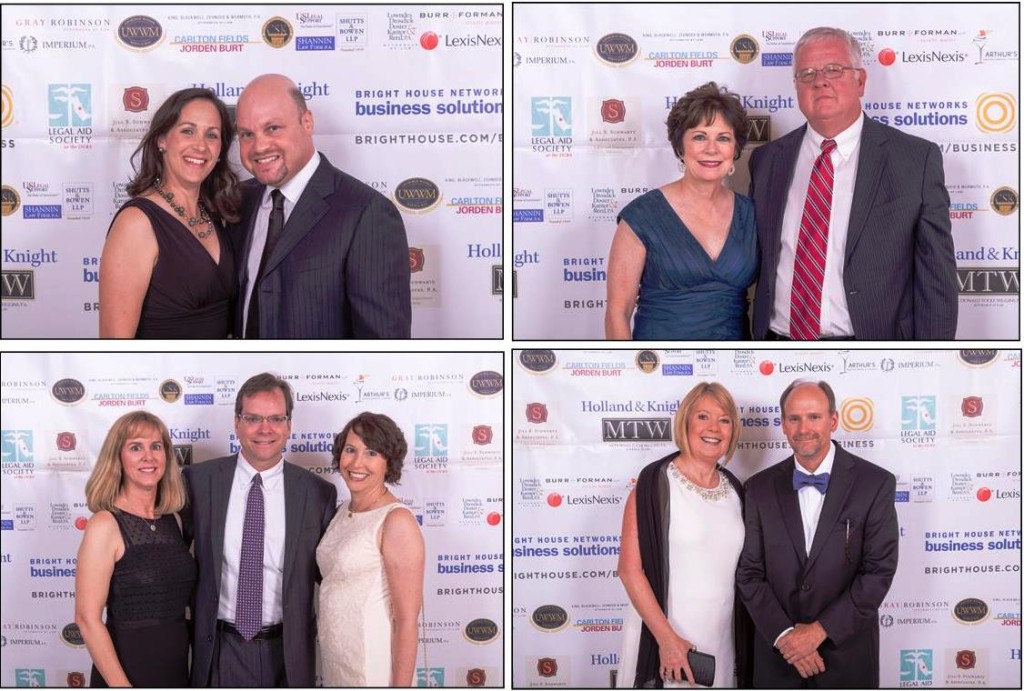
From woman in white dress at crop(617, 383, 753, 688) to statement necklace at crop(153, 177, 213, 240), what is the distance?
1.23 metres

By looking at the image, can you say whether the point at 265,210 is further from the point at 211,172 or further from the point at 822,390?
the point at 822,390

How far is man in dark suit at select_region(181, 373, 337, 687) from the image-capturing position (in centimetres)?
261

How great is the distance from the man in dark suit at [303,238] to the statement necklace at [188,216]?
0.07 meters

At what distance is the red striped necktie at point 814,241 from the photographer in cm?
255

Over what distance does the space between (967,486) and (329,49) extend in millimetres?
1958

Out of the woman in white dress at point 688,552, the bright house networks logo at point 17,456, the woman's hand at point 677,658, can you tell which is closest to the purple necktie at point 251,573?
the bright house networks logo at point 17,456

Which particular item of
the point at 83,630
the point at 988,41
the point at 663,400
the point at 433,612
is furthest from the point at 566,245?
the point at 83,630

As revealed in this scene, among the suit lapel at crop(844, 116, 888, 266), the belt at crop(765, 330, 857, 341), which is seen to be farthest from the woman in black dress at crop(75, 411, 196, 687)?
the suit lapel at crop(844, 116, 888, 266)

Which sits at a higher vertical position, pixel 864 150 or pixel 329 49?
pixel 329 49

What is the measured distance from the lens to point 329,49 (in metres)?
2.68

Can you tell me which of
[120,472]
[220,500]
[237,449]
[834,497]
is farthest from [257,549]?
[834,497]

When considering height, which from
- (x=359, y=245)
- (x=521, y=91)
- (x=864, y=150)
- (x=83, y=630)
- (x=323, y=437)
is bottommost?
(x=83, y=630)

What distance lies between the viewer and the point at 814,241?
255cm

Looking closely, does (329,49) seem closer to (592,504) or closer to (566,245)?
(566,245)
